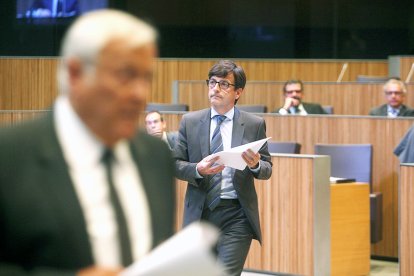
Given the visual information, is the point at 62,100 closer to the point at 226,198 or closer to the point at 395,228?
the point at 226,198

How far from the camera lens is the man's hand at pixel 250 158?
496cm

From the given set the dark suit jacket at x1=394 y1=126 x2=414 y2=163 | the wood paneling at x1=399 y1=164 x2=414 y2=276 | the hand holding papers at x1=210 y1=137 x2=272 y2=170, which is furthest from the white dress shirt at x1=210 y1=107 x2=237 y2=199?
the dark suit jacket at x1=394 y1=126 x2=414 y2=163

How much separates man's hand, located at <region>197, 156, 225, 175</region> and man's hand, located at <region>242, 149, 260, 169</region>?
5.5 inches

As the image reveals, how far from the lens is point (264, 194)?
7.51 meters

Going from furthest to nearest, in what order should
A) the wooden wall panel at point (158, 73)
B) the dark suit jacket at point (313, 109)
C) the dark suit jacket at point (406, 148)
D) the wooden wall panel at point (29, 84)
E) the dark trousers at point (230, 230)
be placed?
1. the wooden wall panel at point (29, 84)
2. the wooden wall panel at point (158, 73)
3. the dark suit jacket at point (313, 109)
4. the dark suit jacket at point (406, 148)
5. the dark trousers at point (230, 230)

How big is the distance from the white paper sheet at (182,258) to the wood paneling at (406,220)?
5.71m

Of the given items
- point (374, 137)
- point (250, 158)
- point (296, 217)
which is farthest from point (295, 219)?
point (250, 158)

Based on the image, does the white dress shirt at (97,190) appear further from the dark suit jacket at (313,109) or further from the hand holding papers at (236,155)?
the dark suit jacket at (313,109)

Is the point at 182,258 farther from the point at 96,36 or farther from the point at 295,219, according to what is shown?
the point at 295,219

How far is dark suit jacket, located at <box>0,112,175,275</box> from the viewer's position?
1757mm

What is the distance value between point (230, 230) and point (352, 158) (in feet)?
12.7

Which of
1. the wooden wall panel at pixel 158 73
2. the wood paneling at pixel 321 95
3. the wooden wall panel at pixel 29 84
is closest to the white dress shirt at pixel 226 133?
the wood paneling at pixel 321 95

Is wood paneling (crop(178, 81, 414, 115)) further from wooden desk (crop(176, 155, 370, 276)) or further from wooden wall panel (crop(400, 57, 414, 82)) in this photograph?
wooden desk (crop(176, 155, 370, 276))

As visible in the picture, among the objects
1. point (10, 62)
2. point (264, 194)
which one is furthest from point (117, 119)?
point (10, 62)
